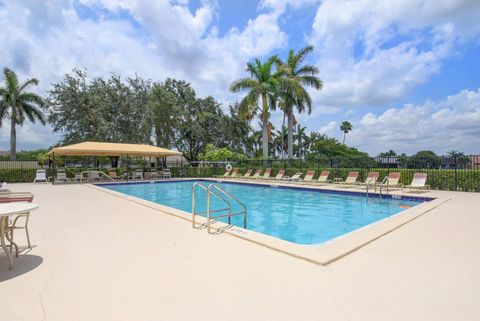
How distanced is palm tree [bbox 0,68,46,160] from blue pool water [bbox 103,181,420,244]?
1960cm

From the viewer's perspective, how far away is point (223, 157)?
2380 centimetres

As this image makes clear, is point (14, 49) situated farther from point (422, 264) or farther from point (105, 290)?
point (422, 264)

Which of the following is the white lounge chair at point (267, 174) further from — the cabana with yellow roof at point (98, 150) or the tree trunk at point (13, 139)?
the tree trunk at point (13, 139)

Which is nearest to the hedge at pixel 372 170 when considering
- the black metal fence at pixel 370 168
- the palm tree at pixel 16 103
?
the black metal fence at pixel 370 168

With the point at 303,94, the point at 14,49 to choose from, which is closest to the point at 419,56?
the point at 303,94

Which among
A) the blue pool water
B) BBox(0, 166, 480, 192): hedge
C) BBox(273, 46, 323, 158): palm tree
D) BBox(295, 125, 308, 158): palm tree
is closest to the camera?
the blue pool water

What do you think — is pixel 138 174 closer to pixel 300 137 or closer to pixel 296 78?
pixel 296 78

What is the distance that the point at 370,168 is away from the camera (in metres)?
14.6

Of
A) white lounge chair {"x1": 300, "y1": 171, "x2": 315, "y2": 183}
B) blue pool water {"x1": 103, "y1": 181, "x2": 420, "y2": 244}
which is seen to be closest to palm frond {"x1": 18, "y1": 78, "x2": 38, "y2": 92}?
blue pool water {"x1": 103, "y1": 181, "x2": 420, "y2": 244}

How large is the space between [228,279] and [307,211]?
6.66 metres

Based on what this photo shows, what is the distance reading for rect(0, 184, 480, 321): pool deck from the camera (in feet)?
7.48

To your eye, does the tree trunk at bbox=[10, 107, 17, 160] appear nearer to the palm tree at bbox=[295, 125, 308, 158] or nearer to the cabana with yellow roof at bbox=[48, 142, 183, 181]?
the cabana with yellow roof at bbox=[48, 142, 183, 181]

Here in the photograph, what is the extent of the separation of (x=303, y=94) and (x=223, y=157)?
868 cm

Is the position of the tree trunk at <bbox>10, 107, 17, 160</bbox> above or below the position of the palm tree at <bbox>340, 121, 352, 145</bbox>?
below
